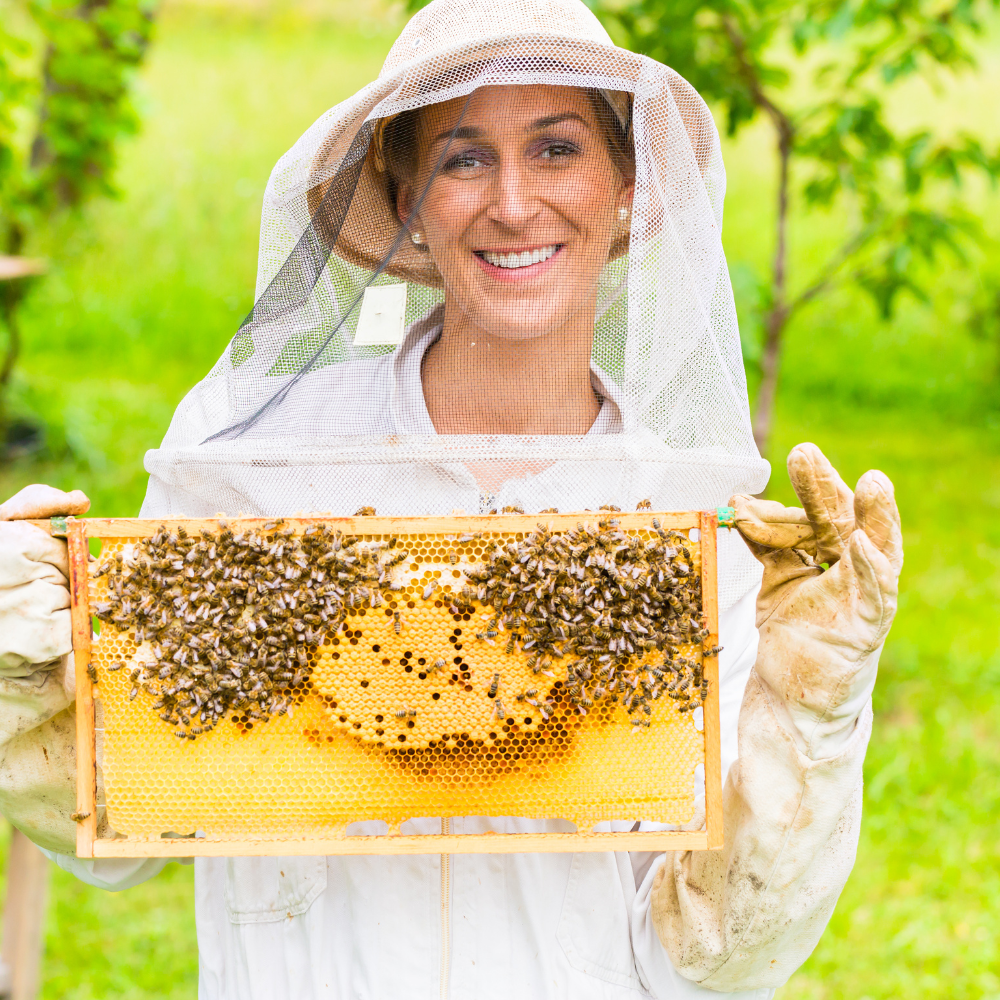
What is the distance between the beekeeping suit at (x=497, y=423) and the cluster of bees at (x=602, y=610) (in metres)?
0.21

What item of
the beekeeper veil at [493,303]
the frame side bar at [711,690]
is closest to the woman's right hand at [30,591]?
the beekeeper veil at [493,303]

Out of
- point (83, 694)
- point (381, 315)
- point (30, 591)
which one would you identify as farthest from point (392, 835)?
point (381, 315)

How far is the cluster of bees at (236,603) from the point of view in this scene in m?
1.72

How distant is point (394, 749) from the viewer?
1802 mm

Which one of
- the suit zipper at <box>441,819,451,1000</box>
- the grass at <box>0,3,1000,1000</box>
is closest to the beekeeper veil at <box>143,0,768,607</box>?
the suit zipper at <box>441,819,451,1000</box>

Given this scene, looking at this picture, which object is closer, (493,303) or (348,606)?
(348,606)

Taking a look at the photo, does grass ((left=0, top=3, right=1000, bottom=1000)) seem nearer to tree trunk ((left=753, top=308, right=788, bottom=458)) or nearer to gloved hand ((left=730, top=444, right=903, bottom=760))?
tree trunk ((left=753, top=308, right=788, bottom=458))

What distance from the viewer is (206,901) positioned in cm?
216

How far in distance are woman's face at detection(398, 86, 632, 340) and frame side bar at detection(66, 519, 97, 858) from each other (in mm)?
900

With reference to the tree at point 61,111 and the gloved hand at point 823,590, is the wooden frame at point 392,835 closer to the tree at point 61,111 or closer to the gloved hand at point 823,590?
the gloved hand at point 823,590

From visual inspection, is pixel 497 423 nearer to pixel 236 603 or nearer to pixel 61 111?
pixel 236 603

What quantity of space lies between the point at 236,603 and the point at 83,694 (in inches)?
12.6

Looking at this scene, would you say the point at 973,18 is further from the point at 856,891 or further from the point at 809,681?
the point at 856,891

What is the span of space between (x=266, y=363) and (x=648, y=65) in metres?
0.94
